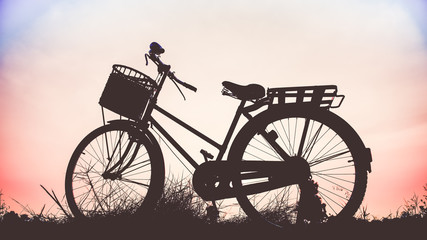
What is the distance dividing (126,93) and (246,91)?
119 cm

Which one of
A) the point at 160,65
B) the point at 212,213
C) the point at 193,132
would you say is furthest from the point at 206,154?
the point at 160,65

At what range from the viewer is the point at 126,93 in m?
3.38

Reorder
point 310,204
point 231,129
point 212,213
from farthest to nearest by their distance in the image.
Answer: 1. point 212,213
2. point 231,129
3. point 310,204

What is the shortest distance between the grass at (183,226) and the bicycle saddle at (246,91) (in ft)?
4.07

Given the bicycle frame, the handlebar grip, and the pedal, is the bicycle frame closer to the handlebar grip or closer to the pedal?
the pedal

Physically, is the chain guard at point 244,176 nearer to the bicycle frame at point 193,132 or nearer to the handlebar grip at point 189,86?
the bicycle frame at point 193,132

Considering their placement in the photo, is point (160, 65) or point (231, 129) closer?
point (231, 129)

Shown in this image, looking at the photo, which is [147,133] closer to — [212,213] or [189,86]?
[189,86]

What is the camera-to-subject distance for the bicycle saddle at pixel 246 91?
3.21 meters

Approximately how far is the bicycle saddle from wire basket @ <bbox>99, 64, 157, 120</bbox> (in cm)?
83

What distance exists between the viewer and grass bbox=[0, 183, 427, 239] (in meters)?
3.06

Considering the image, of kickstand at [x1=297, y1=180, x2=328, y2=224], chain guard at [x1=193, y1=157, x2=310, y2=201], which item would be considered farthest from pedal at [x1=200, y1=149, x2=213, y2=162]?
kickstand at [x1=297, y1=180, x2=328, y2=224]

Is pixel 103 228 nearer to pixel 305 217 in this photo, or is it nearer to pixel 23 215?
pixel 23 215

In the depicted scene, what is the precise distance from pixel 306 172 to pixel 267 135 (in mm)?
497
